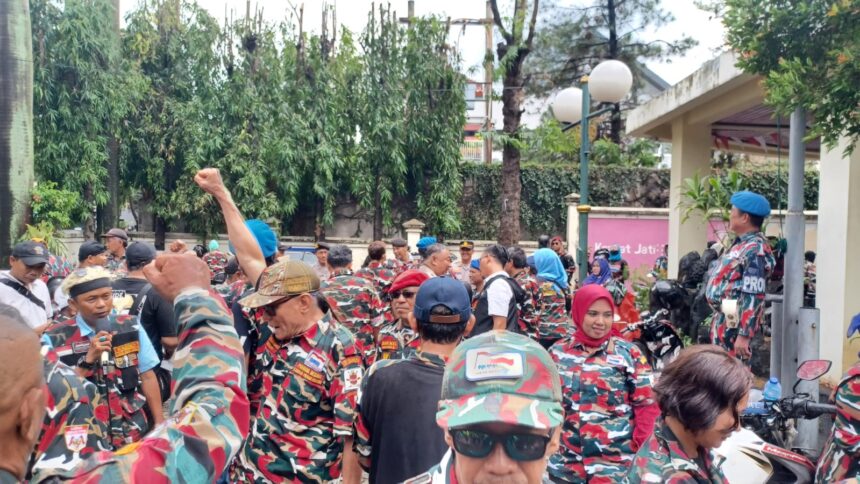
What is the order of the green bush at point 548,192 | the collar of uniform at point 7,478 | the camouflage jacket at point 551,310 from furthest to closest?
the green bush at point 548,192 → the camouflage jacket at point 551,310 → the collar of uniform at point 7,478

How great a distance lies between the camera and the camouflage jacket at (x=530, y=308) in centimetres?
786

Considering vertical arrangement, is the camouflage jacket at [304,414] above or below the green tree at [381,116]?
below

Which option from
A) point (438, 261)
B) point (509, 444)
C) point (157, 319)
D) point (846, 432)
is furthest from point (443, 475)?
point (438, 261)

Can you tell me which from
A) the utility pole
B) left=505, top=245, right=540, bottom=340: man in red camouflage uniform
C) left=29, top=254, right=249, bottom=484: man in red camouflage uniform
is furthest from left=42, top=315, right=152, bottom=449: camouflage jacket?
the utility pole

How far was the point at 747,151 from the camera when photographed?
1639 cm

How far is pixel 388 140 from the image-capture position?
23.8 meters

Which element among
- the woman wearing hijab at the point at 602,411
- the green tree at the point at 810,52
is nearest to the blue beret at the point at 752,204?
the green tree at the point at 810,52

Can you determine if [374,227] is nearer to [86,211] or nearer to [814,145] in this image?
[86,211]

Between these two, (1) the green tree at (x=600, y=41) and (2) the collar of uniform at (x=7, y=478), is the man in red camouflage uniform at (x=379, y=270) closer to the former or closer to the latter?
(2) the collar of uniform at (x=7, y=478)

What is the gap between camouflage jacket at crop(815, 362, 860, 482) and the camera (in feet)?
11.1

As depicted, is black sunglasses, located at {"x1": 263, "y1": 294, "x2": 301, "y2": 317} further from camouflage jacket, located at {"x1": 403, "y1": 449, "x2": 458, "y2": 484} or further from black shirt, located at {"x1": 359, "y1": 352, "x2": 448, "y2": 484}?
camouflage jacket, located at {"x1": 403, "y1": 449, "x2": 458, "y2": 484}

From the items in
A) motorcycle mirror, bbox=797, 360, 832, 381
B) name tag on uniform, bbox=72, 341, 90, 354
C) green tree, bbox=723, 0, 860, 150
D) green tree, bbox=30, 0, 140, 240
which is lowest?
motorcycle mirror, bbox=797, 360, 832, 381

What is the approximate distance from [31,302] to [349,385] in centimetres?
473

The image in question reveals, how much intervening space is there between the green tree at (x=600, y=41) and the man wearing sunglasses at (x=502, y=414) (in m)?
28.5
